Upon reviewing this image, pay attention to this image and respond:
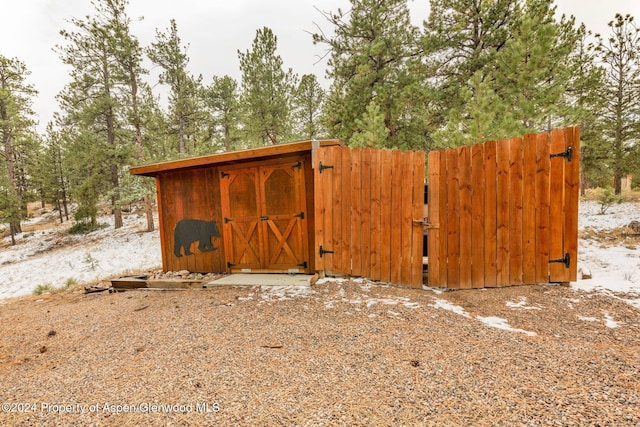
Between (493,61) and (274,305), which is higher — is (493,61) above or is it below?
above

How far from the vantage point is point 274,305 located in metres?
3.51

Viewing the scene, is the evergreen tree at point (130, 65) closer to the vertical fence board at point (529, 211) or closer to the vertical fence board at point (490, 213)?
the vertical fence board at point (490, 213)

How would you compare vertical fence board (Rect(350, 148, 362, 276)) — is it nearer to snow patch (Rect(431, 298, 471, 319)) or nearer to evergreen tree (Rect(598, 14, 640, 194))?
snow patch (Rect(431, 298, 471, 319))

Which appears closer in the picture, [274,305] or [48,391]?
[48,391]

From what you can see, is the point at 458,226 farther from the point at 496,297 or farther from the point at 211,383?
the point at 211,383

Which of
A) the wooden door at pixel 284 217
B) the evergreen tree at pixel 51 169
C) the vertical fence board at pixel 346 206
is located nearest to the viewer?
the vertical fence board at pixel 346 206

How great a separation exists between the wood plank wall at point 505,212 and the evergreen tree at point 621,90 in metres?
13.5

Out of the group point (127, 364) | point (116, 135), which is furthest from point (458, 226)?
point (116, 135)

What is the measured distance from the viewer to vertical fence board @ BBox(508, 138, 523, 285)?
3582 mm

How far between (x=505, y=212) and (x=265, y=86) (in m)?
12.0

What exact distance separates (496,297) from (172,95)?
631 inches

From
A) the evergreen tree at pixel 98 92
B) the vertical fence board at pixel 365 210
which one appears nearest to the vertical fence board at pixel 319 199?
the vertical fence board at pixel 365 210

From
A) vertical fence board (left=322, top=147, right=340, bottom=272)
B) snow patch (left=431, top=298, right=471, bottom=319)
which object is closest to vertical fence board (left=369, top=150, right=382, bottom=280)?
vertical fence board (left=322, top=147, right=340, bottom=272)

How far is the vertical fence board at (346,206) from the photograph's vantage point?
423 cm
